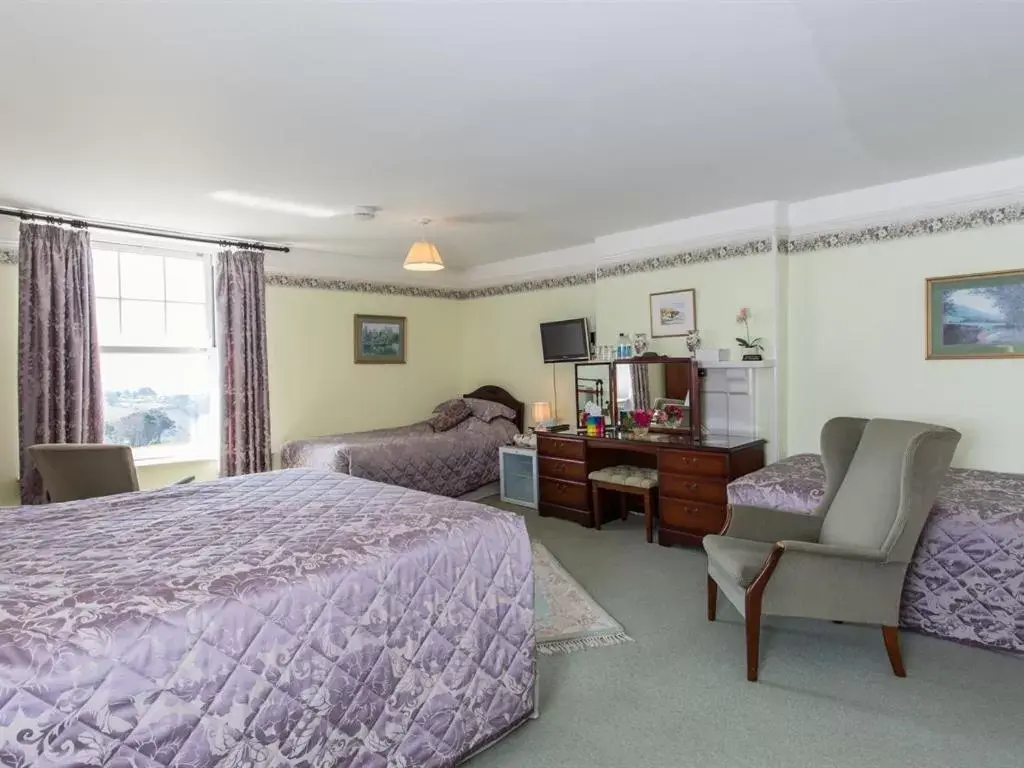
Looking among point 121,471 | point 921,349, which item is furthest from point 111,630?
point 921,349

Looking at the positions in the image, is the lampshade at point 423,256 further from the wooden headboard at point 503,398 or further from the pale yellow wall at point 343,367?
the wooden headboard at point 503,398

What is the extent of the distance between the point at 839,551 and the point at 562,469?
9.00ft

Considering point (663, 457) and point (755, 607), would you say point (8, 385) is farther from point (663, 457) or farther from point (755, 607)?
point (755, 607)

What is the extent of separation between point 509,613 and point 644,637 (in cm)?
111

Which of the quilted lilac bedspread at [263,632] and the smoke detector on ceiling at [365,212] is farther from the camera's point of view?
the smoke detector on ceiling at [365,212]

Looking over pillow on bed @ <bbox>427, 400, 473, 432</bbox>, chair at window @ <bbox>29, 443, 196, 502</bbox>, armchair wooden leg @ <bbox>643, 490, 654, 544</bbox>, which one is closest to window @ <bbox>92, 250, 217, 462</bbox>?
chair at window @ <bbox>29, 443, 196, 502</bbox>

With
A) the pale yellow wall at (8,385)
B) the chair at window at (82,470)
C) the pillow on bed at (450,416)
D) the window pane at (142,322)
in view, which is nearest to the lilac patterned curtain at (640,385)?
the pillow on bed at (450,416)

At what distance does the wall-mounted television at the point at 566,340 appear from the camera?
221 inches

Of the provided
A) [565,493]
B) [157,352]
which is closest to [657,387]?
[565,493]

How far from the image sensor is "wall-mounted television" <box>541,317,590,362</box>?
562 cm

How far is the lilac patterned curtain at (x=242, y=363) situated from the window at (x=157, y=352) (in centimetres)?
24

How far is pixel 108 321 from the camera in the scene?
15.5 ft

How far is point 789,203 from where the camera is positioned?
430cm

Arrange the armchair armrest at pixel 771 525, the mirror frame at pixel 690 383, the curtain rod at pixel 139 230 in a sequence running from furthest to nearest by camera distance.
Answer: the mirror frame at pixel 690 383 < the curtain rod at pixel 139 230 < the armchair armrest at pixel 771 525
